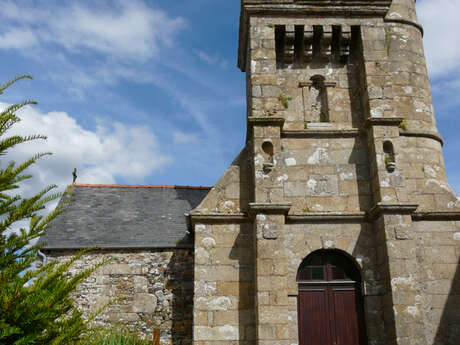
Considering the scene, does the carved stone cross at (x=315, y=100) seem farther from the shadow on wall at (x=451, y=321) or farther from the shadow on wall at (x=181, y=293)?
the shadow on wall at (x=181, y=293)

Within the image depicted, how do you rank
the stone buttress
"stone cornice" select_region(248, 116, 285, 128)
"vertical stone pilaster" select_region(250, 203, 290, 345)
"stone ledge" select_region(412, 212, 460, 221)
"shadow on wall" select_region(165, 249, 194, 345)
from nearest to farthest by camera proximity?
1. "vertical stone pilaster" select_region(250, 203, 290, 345)
2. the stone buttress
3. "stone ledge" select_region(412, 212, 460, 221)
4. "stone cornice" select_region(248, 116, 285, 128)
5. "shadow on wall" select_region(165, 249, 194, 345)

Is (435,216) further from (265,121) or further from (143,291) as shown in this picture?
(143,291)

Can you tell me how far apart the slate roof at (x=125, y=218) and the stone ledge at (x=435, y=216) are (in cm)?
490

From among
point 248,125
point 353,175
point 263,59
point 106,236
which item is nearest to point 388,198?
point 353,175

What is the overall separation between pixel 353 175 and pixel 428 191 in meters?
1.46

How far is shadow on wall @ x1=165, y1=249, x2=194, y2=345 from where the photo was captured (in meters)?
9.18

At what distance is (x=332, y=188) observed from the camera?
7.77 metres

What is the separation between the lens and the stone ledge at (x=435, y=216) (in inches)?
300

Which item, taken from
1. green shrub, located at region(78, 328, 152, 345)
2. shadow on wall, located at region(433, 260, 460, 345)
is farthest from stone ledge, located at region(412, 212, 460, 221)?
green shrub, located at region(78, 328, 152, 345)

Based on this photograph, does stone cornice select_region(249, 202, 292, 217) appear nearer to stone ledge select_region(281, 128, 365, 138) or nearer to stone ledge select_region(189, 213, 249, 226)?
stone ledge select_region(189, 213, 249, 226)

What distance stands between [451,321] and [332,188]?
9.43 ft

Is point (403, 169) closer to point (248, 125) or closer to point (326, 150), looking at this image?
point (326, 150)

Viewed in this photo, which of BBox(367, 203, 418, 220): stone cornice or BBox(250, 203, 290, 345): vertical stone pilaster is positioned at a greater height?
BBox(367, 203, 418, 220): stone cornice

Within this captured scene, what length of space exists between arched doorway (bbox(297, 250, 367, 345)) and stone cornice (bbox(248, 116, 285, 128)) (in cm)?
239
